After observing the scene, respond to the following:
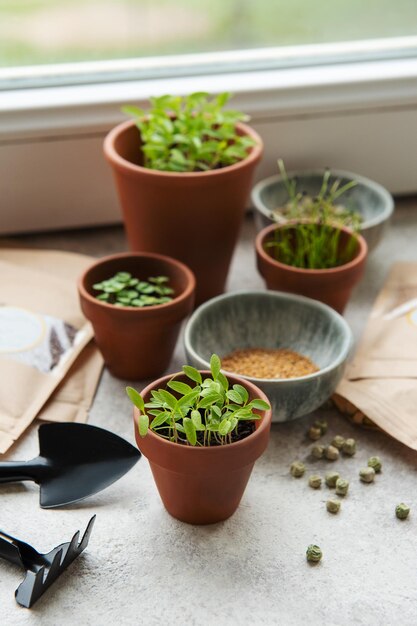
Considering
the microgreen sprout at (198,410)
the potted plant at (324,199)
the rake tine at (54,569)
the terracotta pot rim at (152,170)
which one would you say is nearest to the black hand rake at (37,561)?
the rake tine at (54,569)

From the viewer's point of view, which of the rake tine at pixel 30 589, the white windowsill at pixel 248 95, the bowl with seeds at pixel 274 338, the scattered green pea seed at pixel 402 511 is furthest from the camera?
the white windowsill at pixel 248 95

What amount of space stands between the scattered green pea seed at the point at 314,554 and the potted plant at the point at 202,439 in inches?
3.5

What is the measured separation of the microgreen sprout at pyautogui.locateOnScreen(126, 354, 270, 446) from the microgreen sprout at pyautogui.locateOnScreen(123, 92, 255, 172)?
37 centimetres

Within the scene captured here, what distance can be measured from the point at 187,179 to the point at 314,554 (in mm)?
482

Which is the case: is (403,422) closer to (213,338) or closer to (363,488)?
(363,488)

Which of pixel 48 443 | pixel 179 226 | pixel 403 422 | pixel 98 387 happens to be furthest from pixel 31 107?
pixel 403 422

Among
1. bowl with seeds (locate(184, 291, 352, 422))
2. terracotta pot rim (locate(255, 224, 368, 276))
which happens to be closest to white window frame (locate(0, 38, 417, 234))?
terracotta pot rim (locate(255, 224, 368, 276))

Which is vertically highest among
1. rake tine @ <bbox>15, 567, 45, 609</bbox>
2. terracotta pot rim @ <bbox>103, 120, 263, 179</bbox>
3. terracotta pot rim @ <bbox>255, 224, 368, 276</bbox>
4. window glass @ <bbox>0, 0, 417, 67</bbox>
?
window glass @ <bbox>0, 0, 417, 67</bbox>

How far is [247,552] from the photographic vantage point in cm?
87

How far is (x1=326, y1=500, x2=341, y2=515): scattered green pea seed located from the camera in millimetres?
911

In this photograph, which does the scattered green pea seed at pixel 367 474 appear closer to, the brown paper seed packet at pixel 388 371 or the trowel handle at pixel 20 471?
the brown paper seed packet at pixel 388 371

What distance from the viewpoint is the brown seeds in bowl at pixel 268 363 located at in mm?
1040

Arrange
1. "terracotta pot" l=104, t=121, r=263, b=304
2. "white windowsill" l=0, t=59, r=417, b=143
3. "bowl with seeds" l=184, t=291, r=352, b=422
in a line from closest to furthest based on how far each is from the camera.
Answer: "bowl with seeds" l=184, t=291, r=352, b=422 → "terracotta pot" l=104, t=121, r=263, b=304 → "white windowsill" l=0, t=59, r=417, b=143

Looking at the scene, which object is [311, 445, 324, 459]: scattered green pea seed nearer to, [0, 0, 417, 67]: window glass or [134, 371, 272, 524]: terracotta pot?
[134, 371, 272, 524]: terracotta pot
